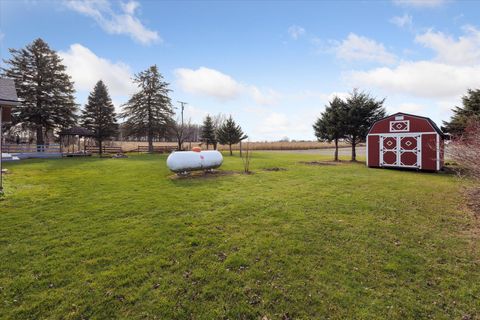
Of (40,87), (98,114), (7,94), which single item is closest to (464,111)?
(7,94)

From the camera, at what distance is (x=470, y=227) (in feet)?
19.0

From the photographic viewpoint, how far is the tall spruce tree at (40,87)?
28383mm

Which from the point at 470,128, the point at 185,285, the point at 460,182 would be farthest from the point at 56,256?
the point at 460,182

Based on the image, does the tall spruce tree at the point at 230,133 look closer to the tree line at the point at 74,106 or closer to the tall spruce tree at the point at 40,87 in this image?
the tree line at the point at 74,106

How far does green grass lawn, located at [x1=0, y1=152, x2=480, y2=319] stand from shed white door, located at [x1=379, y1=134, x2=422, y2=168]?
9290 mm

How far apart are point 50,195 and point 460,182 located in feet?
55.1

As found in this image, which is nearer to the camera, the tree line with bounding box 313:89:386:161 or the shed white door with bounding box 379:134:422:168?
the shed white door with bounding box 379:134:422:168

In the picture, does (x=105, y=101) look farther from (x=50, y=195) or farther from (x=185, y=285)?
(x=185, y=285)

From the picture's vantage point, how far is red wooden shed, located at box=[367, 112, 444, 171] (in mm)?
15375

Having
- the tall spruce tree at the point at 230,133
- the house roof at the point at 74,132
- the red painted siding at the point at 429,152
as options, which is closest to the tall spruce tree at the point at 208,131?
the tall spruce tree at the point at 230,133

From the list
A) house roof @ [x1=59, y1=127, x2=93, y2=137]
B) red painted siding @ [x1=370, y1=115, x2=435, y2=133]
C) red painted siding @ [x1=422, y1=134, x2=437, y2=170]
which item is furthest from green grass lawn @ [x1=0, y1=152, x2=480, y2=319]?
house roof @ [x1=59, y1=127, x2=93, y2=137]

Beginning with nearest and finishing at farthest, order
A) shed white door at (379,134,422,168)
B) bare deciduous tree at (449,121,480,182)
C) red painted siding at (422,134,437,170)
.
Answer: bare deciduous tree at (449,121,480,182), red painted siding at (422,134,437,170), shed white door at (379,134,422,168)

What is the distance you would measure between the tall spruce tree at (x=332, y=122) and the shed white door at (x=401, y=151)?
423 centimetres

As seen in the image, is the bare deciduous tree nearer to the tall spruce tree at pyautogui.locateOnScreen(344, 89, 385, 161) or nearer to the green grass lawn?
the green grass lawn
